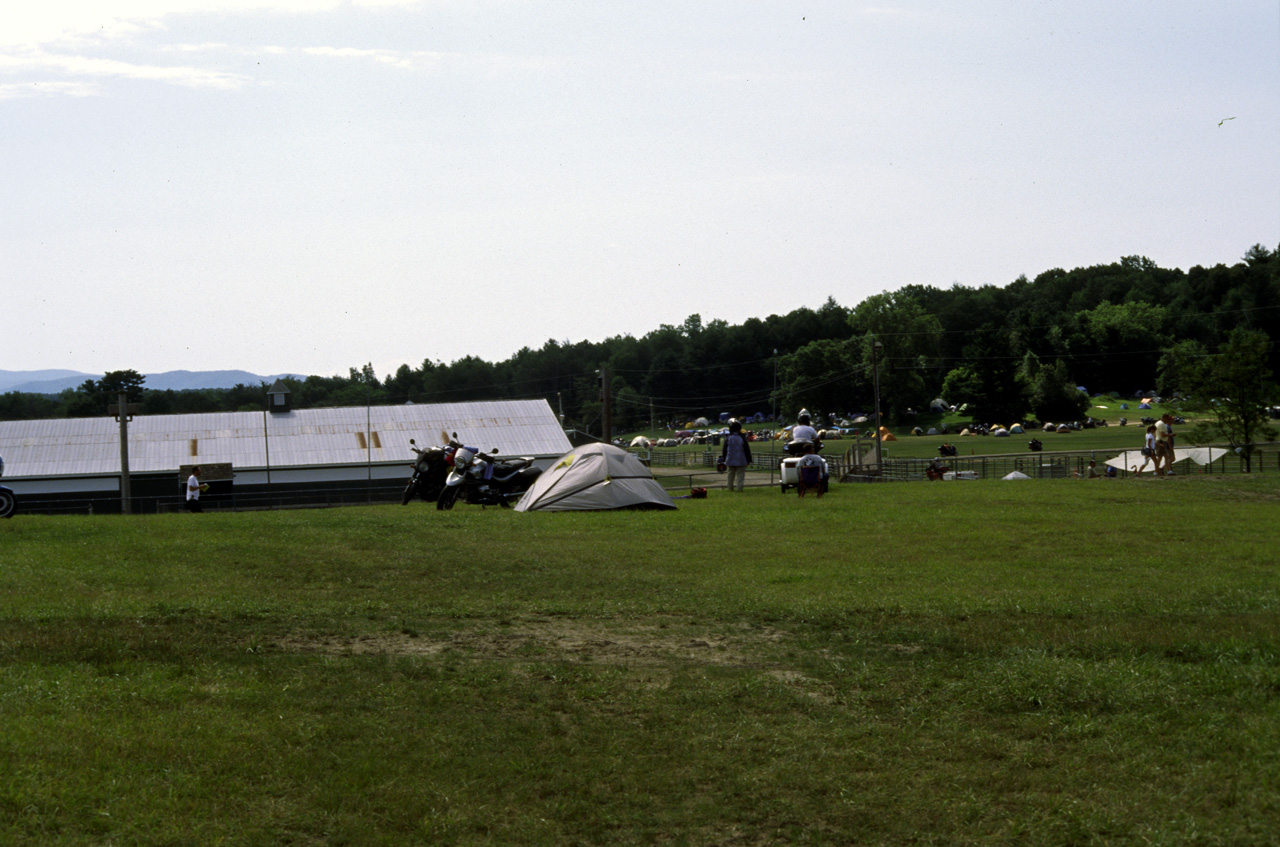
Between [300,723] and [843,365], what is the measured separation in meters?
133

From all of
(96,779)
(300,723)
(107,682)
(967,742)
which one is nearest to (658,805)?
(967,742)

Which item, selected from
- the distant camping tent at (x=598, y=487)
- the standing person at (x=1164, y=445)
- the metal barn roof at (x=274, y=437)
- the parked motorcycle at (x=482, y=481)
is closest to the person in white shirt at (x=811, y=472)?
the distant camping tent at (x=598, y=487)

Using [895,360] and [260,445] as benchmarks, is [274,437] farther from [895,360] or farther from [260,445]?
[895,360]

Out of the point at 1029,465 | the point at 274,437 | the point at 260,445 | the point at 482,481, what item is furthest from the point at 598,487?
the point at 274,437

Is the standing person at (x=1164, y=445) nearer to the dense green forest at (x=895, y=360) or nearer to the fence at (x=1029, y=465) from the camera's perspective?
the fence at (x=1029, y=465)

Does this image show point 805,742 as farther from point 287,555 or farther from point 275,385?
point 275,385

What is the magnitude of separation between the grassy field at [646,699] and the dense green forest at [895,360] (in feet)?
264

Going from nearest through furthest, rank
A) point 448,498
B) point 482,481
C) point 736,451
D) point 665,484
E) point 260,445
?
point 448,498 → point 482,481 → point 736,451 → point 665,484 → point 260,445

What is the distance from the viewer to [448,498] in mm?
23953

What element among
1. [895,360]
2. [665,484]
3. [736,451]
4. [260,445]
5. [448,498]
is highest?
[895,360]

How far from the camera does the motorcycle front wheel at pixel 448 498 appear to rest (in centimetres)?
2383

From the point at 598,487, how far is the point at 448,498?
482 centimetres

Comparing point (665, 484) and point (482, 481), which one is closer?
point (482, 481)

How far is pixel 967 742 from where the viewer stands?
5.91m
